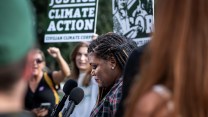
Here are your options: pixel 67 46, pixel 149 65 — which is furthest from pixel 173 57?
pixel 67 46

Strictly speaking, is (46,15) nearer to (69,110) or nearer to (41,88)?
(41,88)

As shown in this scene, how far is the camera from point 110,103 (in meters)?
3.71

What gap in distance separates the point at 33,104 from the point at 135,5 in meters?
1.83

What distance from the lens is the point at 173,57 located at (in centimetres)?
200

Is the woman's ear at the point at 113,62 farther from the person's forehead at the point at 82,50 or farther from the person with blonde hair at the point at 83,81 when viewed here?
the person's forehead at the point at 82,50

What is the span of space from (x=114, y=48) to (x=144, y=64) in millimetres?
1920

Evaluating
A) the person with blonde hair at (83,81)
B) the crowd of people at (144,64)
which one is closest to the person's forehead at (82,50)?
the person with blonde hair at (83,81)

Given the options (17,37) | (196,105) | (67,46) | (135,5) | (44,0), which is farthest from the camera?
(44,0)

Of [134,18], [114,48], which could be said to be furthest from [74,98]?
[134,18]

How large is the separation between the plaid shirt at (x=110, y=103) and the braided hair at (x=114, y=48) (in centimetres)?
22

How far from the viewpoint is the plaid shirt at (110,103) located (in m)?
3.68

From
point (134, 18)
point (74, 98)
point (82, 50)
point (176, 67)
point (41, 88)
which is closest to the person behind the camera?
point (176, 67)

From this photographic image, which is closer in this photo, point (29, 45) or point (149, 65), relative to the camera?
point (29, 45)

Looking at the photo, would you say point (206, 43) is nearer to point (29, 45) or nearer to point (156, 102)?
point (156, 102)
